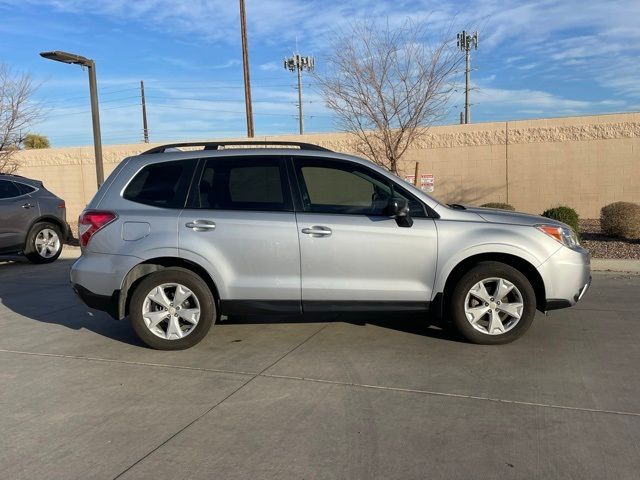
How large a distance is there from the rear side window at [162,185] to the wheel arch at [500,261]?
267 centimetres

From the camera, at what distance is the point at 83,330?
6.40 meters

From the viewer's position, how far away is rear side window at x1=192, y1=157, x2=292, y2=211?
5430 millimetres

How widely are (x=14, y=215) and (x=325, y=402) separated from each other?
8.84 meters

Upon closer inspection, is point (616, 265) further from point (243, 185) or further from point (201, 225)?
point (201, 225)

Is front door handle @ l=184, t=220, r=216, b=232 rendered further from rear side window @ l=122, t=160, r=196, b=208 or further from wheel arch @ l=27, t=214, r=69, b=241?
wheel arch @ l=27, t=214, r=69, b=241

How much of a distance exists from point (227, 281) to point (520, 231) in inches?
111

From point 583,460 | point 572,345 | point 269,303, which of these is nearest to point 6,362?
point 269,303

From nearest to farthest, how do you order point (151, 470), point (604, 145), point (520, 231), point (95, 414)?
point (151, 470) → point (95, 414) → point (520, 231) → point (604, 145)

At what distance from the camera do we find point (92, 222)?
543cm

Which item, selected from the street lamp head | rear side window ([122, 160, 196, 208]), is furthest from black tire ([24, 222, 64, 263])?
rear side window ([122, 160, 196, 208])

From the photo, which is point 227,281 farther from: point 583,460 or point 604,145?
point 604,145

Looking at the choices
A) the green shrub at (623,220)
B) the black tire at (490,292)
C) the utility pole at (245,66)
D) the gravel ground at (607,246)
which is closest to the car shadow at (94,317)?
the black tire at (490,292)

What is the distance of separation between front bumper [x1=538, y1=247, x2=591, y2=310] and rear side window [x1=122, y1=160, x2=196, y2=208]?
137 inches

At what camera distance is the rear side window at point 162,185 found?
5465 mm
